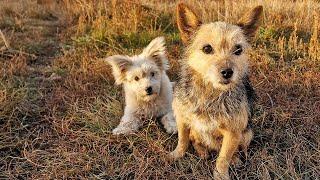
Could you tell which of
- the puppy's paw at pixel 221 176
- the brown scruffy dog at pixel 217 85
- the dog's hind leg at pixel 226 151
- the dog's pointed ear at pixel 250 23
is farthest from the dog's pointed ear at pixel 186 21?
the puppy's paw at pixel 221 176

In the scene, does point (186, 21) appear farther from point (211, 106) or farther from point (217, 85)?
point (211, 106)

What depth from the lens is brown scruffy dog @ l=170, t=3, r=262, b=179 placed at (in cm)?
376

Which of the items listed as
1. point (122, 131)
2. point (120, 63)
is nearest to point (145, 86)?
point (120, 63)

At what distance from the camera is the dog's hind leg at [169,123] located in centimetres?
495

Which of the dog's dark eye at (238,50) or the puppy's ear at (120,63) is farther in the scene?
the puppy's ear at (120,63)

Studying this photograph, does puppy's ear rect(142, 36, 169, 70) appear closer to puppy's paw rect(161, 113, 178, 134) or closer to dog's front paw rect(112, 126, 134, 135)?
puppy's paw rect(161, 113, 178, 134)

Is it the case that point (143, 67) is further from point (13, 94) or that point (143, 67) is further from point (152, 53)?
point (13, 94)

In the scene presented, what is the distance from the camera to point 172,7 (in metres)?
8.86

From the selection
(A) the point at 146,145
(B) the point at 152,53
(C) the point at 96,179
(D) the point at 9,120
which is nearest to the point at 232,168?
(A) the point at 146,145

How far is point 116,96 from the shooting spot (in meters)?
5.96

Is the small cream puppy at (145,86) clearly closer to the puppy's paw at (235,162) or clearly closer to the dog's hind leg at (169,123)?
the dog's hind leg at (169,123)

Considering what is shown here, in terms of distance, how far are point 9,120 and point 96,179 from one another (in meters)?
1.59

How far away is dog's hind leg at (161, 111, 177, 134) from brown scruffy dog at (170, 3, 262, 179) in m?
0.69

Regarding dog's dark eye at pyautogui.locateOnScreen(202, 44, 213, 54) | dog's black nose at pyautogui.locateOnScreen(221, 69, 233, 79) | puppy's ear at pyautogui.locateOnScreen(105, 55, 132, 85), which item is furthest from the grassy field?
dog's dark eye at pyautogui.locateOnScreen(202, 44, 213, 54)
